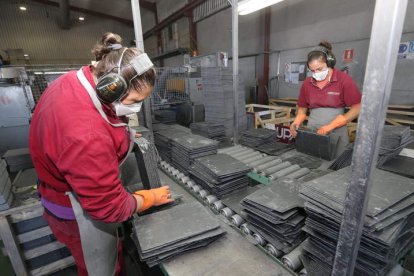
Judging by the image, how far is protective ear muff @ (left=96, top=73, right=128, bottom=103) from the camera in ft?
3.24

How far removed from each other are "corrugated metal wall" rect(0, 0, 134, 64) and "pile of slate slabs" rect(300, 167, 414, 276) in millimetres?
15810

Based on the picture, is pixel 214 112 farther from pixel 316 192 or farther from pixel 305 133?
pixel 316 192

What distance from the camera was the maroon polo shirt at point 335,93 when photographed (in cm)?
234

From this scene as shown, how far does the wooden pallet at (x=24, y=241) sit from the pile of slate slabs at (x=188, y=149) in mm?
1328

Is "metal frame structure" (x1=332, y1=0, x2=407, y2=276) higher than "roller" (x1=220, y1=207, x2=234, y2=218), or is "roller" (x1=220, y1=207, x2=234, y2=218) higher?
"metal frame structure" (x1=332, y1=0, x2=407, y2=276)

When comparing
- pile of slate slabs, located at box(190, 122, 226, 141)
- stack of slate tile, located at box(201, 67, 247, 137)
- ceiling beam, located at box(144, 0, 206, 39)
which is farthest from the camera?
ceiling beam, located at box(144, 0, 206, 39)

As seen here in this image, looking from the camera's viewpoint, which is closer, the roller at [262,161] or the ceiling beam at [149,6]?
the roller at [262,161]

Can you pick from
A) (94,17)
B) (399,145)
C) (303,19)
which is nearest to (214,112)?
(399,145)

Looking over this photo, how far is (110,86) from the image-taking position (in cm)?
99

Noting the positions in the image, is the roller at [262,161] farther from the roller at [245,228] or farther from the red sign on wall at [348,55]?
the red sign on wall at [348,55]

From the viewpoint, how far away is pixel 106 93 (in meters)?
1.00

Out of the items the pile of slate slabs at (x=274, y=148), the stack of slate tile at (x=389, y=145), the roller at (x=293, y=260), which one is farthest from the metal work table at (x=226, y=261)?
the pile of slate slabs at (x=274, y=148)

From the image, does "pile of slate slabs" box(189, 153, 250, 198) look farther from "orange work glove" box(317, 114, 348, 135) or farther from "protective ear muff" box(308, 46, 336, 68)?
"protective ear muff" box(308, 46, 336, 68)

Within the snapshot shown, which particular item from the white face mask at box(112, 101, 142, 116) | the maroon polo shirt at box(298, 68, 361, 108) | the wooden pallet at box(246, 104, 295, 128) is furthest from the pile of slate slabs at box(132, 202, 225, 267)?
the wooden pallet at box(246, 104, 295, 128)
